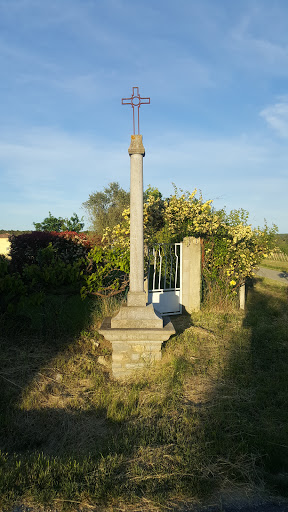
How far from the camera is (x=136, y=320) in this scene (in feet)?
17.1

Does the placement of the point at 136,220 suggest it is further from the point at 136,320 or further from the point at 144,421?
the point at 144,421

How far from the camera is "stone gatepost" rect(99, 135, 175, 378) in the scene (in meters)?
5.18

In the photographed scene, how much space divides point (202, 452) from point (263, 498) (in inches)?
25.7

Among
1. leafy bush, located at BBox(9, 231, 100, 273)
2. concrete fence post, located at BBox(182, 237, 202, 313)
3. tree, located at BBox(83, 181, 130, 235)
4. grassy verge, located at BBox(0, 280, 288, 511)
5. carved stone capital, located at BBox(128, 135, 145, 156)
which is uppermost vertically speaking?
tree, located at BBox(83, 181, 130, 235)

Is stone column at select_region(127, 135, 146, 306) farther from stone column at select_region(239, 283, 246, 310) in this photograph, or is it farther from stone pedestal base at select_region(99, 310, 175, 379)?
stone column at select_region(239, 283, 246, 310)

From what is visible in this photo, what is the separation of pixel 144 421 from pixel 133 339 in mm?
1282

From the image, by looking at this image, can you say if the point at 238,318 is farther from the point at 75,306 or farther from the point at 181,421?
the point at 181,421

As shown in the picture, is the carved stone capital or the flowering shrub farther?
the flowering shrub

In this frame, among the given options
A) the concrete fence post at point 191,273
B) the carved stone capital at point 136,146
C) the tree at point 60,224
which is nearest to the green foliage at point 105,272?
the concrete fence post at point 191,273

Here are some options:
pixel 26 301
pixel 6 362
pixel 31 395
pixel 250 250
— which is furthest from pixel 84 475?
pixel 250 250

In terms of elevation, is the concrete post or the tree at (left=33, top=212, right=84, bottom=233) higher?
the tree at (left=33, top=212, right=84, bottom=233)

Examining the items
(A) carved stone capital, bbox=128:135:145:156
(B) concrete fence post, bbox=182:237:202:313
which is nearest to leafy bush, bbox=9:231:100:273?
(B) concrete fence post, bbox=182:237:202:313

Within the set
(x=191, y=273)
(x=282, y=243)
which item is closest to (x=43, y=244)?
(x=191, y=273)

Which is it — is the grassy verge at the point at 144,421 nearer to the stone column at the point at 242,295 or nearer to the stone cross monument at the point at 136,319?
the stone cross monument at the point at 136,319
